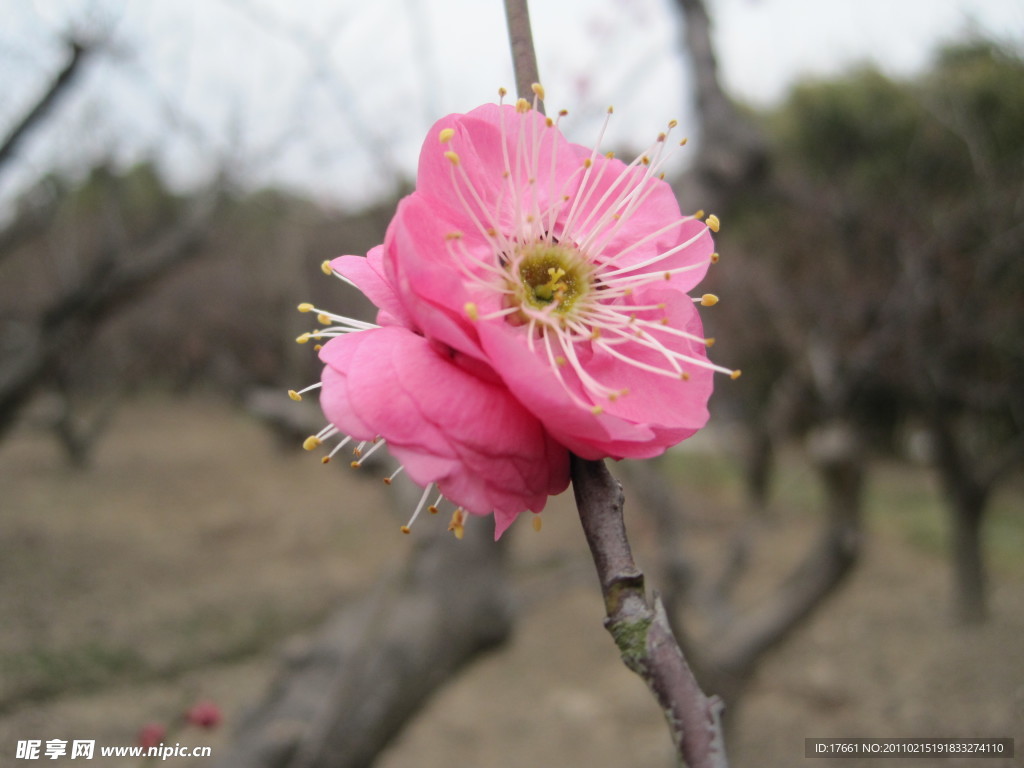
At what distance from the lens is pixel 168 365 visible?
10.1m

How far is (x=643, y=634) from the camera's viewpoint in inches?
15.0

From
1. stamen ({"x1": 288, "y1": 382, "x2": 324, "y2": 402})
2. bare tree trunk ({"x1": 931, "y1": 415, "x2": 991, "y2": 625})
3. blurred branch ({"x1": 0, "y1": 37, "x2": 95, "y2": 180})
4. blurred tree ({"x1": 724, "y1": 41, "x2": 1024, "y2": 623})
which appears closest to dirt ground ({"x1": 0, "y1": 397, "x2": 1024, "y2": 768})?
bare tree trunk ({"x1": 931, "y1": 415, "x2": 991, "y2": 625})

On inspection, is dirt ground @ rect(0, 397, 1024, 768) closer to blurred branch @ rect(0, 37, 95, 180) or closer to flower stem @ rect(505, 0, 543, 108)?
flower stem @ rect(505, 0, 543, 108)

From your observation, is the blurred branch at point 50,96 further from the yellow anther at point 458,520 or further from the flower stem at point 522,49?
the yellow anther at point 458,520

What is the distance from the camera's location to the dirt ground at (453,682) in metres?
2.69

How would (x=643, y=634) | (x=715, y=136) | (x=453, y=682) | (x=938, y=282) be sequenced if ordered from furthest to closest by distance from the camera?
(x=938, y=282)
(x=715, y=136)
(x=453, y=682)
(x=643, y=634)

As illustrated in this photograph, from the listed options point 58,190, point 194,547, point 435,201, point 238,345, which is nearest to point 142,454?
point 238,345

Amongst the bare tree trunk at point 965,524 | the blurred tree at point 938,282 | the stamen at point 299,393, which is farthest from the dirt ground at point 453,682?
the stamen at point 299,393

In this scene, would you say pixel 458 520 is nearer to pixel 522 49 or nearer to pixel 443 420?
pixel 443 420

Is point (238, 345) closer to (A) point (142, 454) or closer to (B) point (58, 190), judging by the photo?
(A) point (142, 454)

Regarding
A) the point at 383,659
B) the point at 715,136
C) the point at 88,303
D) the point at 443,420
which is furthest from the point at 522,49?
the point at 88,303

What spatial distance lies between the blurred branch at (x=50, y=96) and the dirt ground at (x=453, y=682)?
2172 mm

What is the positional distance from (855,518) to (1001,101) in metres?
3.64

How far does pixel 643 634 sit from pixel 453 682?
232cm
